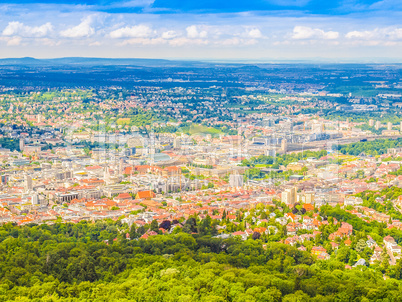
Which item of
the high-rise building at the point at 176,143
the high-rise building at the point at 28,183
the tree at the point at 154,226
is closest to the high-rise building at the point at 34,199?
the high-rise building at the point at 28,183

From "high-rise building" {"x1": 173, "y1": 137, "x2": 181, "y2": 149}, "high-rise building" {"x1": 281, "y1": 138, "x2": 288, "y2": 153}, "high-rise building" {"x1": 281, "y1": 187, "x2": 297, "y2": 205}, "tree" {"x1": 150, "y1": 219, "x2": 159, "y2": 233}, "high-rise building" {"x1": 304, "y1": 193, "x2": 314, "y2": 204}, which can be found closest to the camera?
"tree" {"x1": 150, "y1": 219, "x2": 159, "y2": 233}

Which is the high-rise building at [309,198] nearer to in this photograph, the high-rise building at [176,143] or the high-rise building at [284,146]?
the high-rise building at [284,146]

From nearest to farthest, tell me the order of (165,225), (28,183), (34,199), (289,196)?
(165,225) < (289,196) < (34,199) < (28,183)

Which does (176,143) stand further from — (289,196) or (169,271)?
(169,271)

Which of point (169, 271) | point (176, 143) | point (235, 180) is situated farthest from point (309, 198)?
point (176, 143)

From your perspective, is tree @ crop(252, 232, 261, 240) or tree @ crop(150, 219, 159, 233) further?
tree @ crop(150, 219, 159, 233)

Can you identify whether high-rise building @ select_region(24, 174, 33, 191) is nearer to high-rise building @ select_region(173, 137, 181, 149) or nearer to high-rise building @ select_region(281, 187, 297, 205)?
high-rise building @ select_region(281, 187, 297, 205)

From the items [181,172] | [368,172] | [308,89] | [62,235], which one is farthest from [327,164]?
[308,89]

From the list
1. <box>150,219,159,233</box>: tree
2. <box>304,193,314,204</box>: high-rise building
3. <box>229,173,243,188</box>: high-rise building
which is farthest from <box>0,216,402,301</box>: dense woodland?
<box>229,173,243,188</box>: high-rise building

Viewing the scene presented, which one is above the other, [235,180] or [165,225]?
[165,225]
